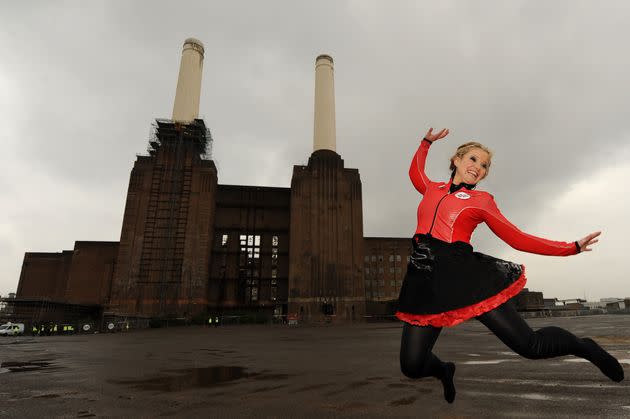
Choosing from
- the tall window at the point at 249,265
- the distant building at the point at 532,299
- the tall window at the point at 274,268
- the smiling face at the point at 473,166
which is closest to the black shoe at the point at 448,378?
the smiling face at the point at 473,166

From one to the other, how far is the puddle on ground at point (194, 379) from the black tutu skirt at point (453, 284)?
12.2 ft

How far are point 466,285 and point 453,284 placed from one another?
100 mm

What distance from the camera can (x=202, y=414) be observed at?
3.67 meters

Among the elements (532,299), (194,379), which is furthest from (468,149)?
(532,299)

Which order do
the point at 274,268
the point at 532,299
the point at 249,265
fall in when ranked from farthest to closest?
the point at 532,299, the point at 274,268, the point at 249,265

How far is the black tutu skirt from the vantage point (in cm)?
280

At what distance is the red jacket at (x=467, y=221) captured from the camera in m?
2.94

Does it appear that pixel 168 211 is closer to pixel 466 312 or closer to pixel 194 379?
pixel 194 379

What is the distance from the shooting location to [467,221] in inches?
124

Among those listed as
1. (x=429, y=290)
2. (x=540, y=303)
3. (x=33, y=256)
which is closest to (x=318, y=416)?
(x=429, y=290)

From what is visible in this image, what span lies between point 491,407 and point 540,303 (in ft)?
318

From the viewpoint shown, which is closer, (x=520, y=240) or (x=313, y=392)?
(x=520, y=240)

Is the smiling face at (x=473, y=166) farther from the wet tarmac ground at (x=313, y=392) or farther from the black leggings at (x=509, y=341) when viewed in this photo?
the wet tarmac ground at (x=313, y=392)

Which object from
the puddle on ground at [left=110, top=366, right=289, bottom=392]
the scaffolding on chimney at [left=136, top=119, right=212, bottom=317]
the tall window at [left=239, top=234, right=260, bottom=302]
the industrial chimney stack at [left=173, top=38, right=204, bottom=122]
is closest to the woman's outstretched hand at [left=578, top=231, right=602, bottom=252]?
the puddle on ground at [left=110, top=366, right=289, bottom=392]
